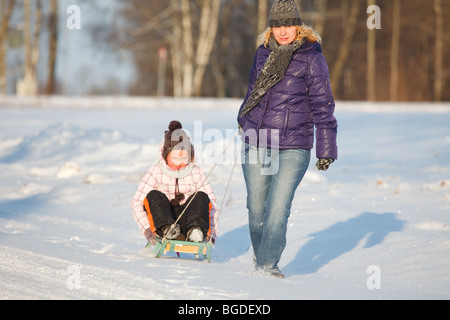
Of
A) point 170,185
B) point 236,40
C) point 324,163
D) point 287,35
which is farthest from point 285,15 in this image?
point 236,40

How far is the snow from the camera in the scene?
4344 millimetres

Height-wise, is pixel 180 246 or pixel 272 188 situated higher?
pixel 272 188

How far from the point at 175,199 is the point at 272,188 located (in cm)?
106

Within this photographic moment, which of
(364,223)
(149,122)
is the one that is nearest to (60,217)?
(364,223)

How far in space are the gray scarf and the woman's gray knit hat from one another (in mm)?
130

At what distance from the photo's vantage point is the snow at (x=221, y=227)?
4344mm

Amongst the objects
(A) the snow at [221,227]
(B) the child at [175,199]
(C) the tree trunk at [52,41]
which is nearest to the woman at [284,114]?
(A) the snow at [221,227]

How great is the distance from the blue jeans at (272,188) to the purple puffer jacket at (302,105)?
94 mm

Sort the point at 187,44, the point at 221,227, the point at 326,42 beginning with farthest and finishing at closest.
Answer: the point at 326,42 < the point at 187,44 < the point at 221,227

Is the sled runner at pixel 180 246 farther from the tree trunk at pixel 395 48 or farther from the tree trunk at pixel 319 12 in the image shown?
the tree trunk at pixel 395 48

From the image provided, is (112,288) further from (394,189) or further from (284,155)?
(394,189)

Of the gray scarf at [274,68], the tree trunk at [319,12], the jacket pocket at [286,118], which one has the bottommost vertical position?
the jacket pocket at [286,118]

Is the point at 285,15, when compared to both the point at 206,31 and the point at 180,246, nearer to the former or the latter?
the point at 180,246

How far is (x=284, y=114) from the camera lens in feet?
15.4
